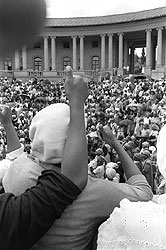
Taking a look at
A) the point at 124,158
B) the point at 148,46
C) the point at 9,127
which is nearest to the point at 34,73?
the point at 148,46

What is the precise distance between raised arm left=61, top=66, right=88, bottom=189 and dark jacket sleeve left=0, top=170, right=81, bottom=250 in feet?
0.13

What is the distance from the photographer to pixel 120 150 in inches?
88.7

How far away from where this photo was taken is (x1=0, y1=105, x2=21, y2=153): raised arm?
259 cm

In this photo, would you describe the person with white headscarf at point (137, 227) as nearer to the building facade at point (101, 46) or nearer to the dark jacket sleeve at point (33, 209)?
the dark jacket sleeve at point (33, 209)

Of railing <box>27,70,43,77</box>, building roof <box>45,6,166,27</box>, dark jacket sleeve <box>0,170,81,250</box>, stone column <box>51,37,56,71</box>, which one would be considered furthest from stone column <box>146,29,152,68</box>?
dark jacket sleeve <box>0,170,81,250</box>

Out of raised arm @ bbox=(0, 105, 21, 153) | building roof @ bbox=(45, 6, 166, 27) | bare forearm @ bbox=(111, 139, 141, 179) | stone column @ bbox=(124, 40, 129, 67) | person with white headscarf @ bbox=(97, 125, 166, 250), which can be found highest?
building roof @ bbox=(45, 6, 166, 27)

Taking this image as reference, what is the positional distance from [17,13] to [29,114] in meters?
17.4

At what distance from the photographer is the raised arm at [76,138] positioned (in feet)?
5.05

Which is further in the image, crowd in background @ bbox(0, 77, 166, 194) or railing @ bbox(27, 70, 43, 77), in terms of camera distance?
railing @ bbox(27, 70, 43, 77)

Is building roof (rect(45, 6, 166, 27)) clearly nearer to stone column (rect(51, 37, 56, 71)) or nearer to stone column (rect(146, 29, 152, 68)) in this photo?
stone column (rect(146, 29, 152, 68))

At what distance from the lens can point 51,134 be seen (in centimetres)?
166

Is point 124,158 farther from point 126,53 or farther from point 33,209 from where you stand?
point 126,53

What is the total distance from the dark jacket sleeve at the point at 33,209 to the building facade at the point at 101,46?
165 feet

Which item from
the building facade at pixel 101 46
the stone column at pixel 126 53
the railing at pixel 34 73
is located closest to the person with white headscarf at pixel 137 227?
the building facade at pixel 101 46
